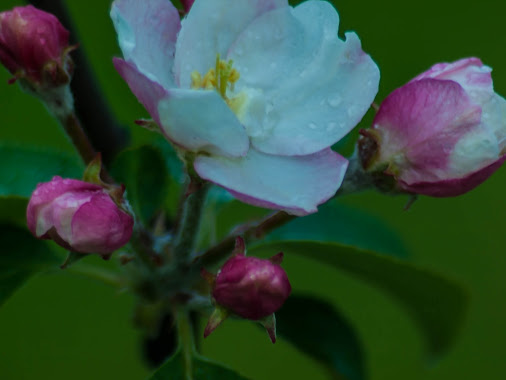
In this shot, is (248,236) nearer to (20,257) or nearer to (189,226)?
(189,226)

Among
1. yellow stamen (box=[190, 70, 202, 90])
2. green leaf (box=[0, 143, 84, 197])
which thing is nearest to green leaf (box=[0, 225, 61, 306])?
green leaf (box=[0, 143, 84, 197])

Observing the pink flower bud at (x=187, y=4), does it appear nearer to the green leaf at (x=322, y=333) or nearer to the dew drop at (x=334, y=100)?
the dew drop at (x=334, y=100)

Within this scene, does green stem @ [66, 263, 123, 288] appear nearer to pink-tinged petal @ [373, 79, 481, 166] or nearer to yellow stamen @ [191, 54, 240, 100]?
yellow stamen @ [191, 54, 240, 100]

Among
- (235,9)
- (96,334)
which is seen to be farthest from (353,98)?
(96,334)

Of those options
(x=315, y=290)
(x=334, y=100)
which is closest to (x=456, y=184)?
(x=334, y=100)

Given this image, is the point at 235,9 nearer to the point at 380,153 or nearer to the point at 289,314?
the point at 380,153

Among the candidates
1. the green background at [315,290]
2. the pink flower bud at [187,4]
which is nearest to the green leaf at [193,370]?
the pink flower bud at [187,4]
